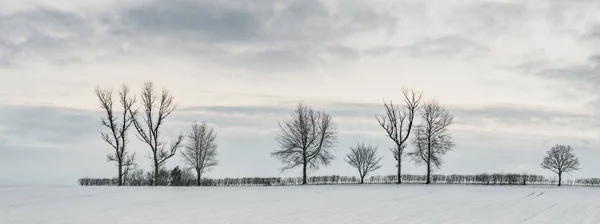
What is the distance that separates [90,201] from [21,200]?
15.7ft

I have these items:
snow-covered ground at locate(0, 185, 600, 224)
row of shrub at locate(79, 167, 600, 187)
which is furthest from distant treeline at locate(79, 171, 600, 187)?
snow-covered ground at locate(0, 185, 600, 224)

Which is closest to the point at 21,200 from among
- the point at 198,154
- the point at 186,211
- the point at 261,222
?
the point at 186,211

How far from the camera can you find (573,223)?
26.3m

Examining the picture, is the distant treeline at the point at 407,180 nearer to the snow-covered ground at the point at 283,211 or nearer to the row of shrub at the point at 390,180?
the row of shrub at the point at 390,180

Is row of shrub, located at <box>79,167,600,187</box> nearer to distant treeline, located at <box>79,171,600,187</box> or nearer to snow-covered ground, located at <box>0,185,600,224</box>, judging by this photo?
distant treeline, located at <box>79,171,600,187</box>

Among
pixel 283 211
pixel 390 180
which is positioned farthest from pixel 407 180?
pixel 283 211

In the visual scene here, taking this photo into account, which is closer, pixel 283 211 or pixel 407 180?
pixel 283 211

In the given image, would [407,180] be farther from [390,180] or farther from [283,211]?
[283,211]

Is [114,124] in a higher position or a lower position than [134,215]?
higher

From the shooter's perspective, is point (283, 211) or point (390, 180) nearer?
point (283, 211)

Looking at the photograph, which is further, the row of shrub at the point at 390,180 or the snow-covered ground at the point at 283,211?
the row of shrub at the point at 390,180

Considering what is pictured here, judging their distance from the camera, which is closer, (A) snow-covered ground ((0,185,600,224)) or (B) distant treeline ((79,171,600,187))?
(A) snow-covered ground ((0,185,600,224))


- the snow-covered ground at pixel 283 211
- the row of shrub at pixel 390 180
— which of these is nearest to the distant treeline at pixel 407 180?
the row of shrub at pixel 390 180

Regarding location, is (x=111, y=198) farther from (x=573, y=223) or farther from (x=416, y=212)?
(x=573, y=223)
